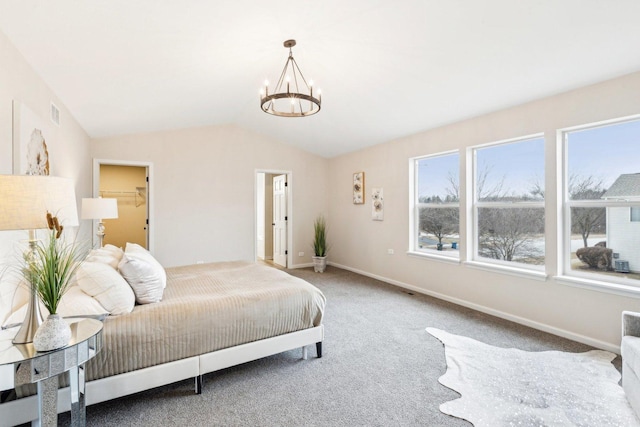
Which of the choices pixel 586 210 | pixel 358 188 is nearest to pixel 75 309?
pixel 586 210

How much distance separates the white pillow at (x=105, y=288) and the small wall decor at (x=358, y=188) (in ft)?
14.4

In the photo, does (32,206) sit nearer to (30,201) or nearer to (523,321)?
(30,201)

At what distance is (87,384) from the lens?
1806 mm

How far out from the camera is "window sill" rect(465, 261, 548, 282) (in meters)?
3.25

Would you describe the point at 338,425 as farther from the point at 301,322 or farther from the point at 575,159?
the point at 575,159

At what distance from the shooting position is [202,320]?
2.15 meters

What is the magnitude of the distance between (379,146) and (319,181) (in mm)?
1751

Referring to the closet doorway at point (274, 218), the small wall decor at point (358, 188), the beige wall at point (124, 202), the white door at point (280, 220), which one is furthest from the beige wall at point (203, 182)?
the small wall decor at point (358, 188)

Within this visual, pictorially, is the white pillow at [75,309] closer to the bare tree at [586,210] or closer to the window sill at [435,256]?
the window sill at [435,256]

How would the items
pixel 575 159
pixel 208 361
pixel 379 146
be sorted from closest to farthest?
pixel 208 361 → pixel 575 159 → pixel 379 146

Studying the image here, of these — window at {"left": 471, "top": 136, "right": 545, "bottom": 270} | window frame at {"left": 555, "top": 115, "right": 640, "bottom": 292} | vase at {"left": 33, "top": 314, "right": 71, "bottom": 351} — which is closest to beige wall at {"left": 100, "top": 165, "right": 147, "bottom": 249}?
vase at {"left": 33, "top": 314, "right": 71, "bottom": 351}

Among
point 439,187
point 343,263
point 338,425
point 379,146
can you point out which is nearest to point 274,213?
point 343,263

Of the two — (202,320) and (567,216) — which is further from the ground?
(567,216)

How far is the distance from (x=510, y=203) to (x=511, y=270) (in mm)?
781
